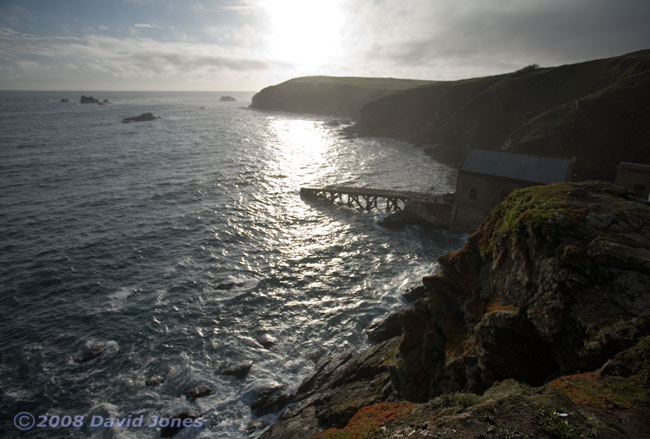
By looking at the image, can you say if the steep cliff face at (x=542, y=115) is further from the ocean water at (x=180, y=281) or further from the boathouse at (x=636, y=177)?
the boathouse at (x=636, y=177)

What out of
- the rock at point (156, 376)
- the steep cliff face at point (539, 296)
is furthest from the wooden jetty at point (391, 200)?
the rock at point (156, 376)

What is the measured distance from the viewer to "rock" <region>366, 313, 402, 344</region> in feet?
81.1

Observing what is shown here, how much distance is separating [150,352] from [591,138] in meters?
68.7

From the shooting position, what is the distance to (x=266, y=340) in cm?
2553

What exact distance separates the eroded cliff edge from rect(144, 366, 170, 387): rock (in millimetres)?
8383

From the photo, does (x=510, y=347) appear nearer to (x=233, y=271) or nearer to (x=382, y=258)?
(x=382, y=258)

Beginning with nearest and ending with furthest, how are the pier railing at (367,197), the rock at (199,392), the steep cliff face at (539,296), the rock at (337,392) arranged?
the steep cliff face at (539,296) → the rock at (337,392) → the rock at (199,392) → the pier railing at (367,197)

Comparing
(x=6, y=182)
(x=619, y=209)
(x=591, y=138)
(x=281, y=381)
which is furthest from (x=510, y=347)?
(x=6, y=182)

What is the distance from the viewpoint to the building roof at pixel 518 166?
34.3 metres

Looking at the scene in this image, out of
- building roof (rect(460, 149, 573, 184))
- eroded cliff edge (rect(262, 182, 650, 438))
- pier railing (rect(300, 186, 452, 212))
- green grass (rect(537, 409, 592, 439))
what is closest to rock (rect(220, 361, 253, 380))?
eroded cliff edge (rect(262, 182, 650, 438))

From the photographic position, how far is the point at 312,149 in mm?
90188

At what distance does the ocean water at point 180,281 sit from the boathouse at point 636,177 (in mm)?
15868

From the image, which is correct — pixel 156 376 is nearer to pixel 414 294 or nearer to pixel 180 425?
pixel 180 425

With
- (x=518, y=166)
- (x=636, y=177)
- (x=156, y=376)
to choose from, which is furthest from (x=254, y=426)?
(x=636, y=177)
